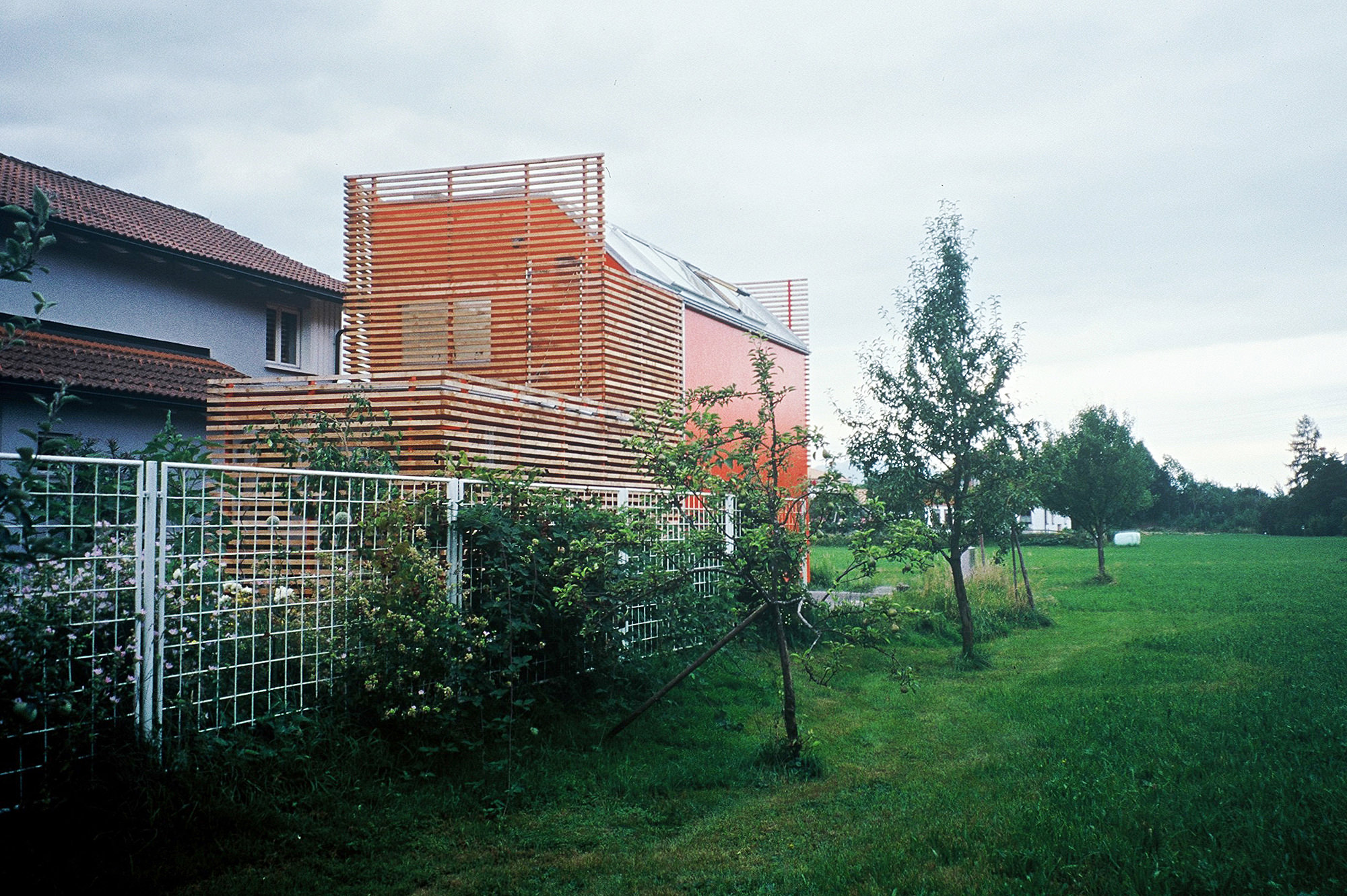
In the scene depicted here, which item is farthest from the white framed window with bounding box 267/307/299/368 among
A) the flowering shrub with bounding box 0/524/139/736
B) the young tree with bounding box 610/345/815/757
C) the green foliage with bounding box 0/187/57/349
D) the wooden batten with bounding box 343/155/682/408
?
the green foliage with bounding box 0/187/57/349

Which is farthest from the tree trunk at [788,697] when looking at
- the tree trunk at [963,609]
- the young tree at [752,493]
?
the tree trunk at [963,609]

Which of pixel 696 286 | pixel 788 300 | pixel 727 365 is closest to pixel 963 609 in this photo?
pixel 727 365

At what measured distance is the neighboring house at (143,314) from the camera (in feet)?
44.7

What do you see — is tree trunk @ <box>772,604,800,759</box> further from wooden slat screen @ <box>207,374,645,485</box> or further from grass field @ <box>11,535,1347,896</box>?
wooden slat screen @ <box>207,374,645,485</box>

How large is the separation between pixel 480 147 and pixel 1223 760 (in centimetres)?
1065

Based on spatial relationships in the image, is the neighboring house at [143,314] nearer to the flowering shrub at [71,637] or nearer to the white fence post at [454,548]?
the white fence post at [454,548]

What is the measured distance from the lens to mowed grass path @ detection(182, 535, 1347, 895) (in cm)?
354

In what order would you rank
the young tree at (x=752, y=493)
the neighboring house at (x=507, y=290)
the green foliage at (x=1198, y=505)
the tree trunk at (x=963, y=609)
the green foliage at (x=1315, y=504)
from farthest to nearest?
the green foliage at (x=1198, y=505) → the green foliage at (x=1315, y=504) → the neighboring house at (x=507, y=290) → the tree trunk at (x=963, y=609) → the young tree at (x=752, y=493)

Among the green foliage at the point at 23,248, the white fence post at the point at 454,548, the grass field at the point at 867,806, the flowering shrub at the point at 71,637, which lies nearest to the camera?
the green foliage at the point at 23,248

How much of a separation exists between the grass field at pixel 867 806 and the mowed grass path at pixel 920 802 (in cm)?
2

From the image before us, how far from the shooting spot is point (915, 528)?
5.43 m

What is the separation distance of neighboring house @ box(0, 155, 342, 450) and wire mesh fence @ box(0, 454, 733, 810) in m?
9.86

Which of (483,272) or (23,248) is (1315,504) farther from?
(23,248)

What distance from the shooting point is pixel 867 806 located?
461 cm
